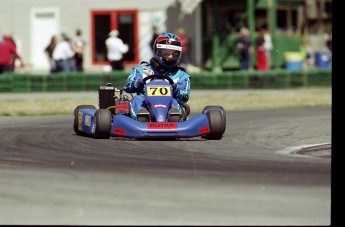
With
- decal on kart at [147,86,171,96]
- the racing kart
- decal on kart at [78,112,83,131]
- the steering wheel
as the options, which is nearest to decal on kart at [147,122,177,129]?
the racing kart

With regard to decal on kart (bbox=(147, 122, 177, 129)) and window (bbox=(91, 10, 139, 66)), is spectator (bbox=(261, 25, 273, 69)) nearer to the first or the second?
window (bbox=(91, 10, 139, 66))

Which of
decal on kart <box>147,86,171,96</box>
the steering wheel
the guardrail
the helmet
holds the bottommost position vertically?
the guardrail

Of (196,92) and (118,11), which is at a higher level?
(118,11)

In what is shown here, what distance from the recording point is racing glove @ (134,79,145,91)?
12.4m

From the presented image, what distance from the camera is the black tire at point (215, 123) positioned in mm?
12094

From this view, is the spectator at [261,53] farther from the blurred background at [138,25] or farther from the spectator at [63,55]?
the spectator at [63,55]

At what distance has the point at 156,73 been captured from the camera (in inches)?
503

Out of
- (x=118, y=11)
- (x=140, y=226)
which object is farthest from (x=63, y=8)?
(x=140, y=226)

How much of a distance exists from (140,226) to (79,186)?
169 cm

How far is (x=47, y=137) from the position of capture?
12609 millimetres

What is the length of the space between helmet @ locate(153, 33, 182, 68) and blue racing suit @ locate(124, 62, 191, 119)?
11cm

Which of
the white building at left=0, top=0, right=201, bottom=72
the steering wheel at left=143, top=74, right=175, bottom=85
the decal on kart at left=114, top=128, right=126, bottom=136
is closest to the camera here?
the decal on kart at left=114, top=128, right=126, bottom=136

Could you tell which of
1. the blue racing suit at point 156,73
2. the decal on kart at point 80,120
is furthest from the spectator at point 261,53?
the decal on kart at point 80,120
